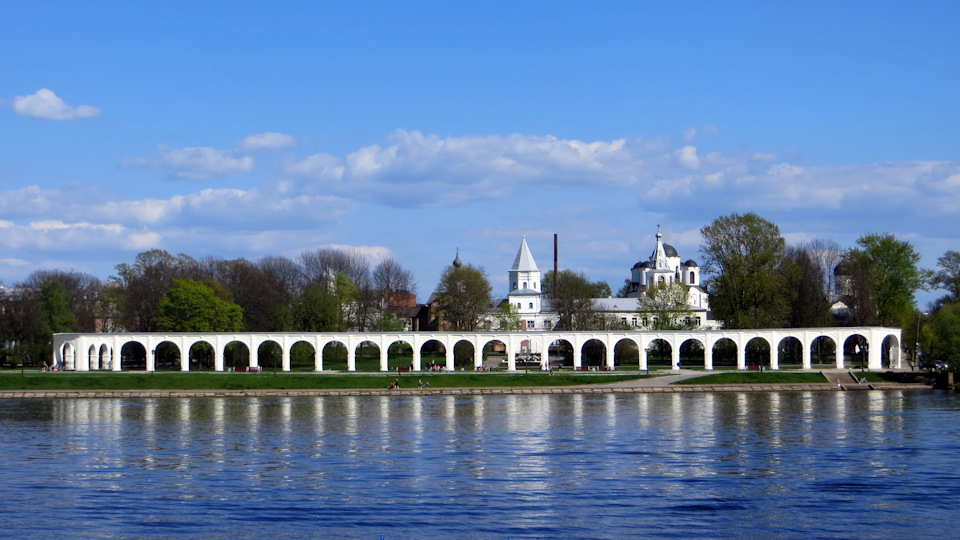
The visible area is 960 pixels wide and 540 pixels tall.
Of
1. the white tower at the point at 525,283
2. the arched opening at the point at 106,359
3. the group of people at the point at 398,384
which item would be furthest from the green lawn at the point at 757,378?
the white tower at the point at 525,283

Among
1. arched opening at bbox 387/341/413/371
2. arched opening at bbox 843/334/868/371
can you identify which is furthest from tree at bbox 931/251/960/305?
arched opening at bbox 387/341/413/371

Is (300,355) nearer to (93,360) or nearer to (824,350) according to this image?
(93,360)

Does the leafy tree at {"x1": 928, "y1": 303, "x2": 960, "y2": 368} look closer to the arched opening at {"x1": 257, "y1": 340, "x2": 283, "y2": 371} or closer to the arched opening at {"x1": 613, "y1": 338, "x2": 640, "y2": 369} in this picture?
the arched opening at {"x1": 613, "y1": 338, "x2": 640, "y2": 369}

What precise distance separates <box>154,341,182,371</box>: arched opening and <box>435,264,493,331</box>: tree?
24.9m

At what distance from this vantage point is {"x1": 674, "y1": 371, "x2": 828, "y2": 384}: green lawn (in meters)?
64.6

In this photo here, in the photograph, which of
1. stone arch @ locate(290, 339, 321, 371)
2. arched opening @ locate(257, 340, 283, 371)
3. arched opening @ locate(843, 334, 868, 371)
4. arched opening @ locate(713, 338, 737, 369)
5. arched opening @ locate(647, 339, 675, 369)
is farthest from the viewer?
arched opening @ locate(647, 339, 675, 369)

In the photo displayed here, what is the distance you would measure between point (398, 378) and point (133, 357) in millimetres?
32364

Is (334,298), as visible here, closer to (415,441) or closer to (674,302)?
(674,302)

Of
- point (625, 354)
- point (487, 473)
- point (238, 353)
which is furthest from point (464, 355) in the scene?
point (487, 473)

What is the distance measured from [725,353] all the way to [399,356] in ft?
86.8

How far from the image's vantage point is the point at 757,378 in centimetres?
6538

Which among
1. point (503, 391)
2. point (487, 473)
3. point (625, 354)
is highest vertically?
point (625, 354)

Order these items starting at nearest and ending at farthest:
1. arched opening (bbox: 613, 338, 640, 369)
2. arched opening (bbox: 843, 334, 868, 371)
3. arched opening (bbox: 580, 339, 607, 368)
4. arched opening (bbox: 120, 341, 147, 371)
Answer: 1. arched opening (bbox: 843, 334, 868, 371)
2. arched opening (bbox: 580, 339, 607, 368)
3. arched opening (bbox: 120, 341, 147, 371)
4. arched opening (bbox: 613, 338, 640, 369)

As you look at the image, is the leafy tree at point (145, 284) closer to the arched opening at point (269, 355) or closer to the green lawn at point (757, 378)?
the arched opening at point (269, 355)
